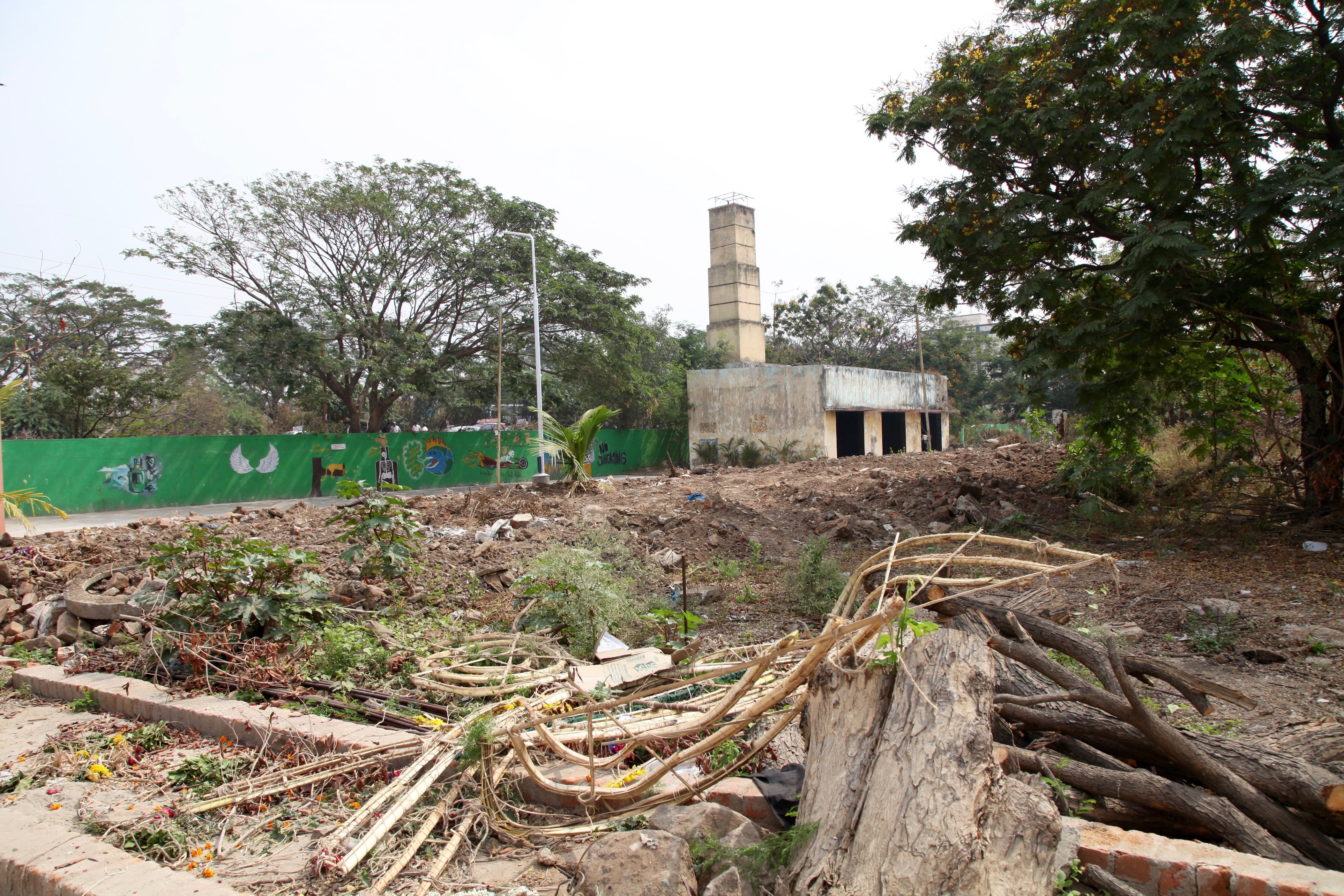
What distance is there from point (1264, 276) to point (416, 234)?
19142 mm

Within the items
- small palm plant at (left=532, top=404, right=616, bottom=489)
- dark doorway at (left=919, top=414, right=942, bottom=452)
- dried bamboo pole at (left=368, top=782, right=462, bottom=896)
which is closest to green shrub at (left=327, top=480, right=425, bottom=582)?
dried bamboo pole at (left=368, top=782, right=462, bottom=896)

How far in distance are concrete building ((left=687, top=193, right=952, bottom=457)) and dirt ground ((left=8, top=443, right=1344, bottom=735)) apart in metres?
10.6

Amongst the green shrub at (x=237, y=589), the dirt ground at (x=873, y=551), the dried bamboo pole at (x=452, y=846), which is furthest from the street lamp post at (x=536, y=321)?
the dried bamboo pole at (x=452, y=846)

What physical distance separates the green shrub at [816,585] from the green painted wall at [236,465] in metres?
7.78

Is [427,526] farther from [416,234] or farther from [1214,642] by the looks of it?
[416,234]

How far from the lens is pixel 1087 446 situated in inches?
398

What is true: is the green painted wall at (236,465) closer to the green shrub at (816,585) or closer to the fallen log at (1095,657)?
the green shrub at (816,585)

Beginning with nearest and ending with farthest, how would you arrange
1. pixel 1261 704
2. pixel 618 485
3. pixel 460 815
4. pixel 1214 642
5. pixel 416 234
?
pixel 460 815 < pixel 1261 704 < pixel 1214 642 < pixel 618 485 < pixel 416 234

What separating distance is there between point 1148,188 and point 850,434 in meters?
20.0

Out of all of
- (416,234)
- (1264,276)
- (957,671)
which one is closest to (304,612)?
(957,671)

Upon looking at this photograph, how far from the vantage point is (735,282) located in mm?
32562

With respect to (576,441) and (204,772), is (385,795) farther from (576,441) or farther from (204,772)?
(576,441)

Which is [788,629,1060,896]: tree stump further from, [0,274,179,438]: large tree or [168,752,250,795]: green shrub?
[0,274,179,438]: large tree

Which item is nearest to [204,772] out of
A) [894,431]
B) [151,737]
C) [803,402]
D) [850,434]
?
[151,737]
